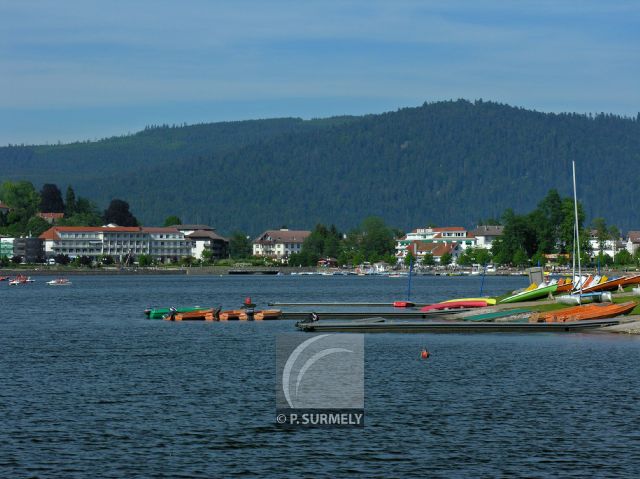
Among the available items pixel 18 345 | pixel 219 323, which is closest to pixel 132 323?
pixel 219 323

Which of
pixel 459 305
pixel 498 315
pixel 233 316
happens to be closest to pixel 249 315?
pixel 233 316

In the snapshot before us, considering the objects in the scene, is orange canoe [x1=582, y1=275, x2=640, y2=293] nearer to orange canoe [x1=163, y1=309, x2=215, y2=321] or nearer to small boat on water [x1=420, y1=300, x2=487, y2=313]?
small boat on water [x1=420, y1=300, x2=487, y2=313]

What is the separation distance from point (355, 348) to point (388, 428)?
84.6ft

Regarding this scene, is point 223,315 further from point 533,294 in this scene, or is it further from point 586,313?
point 586,313

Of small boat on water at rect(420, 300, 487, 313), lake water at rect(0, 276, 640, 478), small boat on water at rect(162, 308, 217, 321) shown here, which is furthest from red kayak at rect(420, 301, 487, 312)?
lake water at rect(0, 276, 640, 478)

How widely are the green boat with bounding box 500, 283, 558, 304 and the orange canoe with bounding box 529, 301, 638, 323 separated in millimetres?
14503

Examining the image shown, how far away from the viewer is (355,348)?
63.9 metres

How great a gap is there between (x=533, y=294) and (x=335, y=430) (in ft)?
197

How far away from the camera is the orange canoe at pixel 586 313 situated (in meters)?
76.6

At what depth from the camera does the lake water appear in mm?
33125

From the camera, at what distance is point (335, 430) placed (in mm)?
38281

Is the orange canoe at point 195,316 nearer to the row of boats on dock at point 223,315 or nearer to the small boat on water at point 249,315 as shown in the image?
the row of boats on dock at point 223,315

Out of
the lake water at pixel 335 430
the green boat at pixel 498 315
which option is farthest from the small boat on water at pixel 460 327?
the lake water at pixel 335 430

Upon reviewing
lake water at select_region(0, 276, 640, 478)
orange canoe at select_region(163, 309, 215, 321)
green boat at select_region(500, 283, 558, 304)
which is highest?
green boat at select_region(500, 283, 558, 304)
